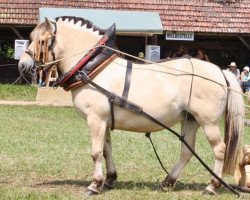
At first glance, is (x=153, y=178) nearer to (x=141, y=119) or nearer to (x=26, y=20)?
(x=141, y=119)

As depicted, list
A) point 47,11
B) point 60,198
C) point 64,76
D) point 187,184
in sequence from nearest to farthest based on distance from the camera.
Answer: point 60,198 < point 64,76 < point 187,184 < point 47,11

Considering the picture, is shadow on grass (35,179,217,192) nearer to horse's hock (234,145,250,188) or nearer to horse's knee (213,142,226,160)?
horse's hock (234,145,250,188)

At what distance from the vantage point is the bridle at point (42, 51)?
7695mm

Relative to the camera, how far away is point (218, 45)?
2461 cm

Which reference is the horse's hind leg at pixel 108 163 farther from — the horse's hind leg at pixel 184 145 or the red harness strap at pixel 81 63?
the red harness strap at pixel 81 63

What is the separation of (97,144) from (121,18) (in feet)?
47.4

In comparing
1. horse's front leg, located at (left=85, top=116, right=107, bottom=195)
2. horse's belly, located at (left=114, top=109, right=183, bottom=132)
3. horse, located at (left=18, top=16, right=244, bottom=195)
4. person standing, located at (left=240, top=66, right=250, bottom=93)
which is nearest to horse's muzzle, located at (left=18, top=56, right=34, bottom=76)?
horse, located at (left=18, top=16, right=244, bottom=195)

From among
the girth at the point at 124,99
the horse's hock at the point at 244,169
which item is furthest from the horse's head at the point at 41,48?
the horse's hock at the point at 244,169

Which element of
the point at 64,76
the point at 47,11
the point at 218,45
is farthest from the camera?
the point at 218,45

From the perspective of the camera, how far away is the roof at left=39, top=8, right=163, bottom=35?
20.8m

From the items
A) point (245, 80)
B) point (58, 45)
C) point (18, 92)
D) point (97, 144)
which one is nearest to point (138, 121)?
point (97, 144)

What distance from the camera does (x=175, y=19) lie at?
894 inches

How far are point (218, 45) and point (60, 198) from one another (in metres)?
18.2

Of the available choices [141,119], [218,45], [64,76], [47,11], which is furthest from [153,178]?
[218,45]
